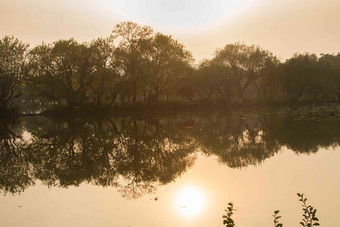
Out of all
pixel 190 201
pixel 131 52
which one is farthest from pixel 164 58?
pixel 190 201

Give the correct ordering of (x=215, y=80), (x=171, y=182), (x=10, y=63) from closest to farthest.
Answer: (x=171, y=182), (x=10, y=63), (x=215, y=80)

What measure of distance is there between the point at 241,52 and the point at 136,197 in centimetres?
Result: 6978

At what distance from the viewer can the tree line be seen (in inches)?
2132

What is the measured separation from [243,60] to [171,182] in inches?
2637

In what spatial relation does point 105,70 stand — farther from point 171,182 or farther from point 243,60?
point 171,182

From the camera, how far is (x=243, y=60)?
7400 cm

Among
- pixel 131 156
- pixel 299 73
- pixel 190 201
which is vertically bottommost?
pixel 190 201

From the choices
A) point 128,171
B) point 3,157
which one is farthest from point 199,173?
point 3,157

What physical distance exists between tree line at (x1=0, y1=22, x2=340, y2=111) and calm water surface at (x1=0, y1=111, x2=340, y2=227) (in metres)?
38.0

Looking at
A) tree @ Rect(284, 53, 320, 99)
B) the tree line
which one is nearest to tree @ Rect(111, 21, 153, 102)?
the tree line

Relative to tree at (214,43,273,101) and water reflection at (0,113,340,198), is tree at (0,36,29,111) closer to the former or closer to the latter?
water reflection at (0,113,340,198)

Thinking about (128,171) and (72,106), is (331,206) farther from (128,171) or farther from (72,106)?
(72,106)

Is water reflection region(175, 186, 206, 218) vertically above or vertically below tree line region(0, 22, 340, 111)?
below

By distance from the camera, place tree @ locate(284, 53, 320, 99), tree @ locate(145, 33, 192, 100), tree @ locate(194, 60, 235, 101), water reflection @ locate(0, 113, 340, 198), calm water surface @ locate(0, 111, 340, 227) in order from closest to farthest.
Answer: calm water surface @ locate(0, 111, 340, 227)
water reflection @ locate(0, 113, 340, 198)
tree @ locate(145, 33, 192, 100)
tree @ locate(284, 53, 320, 99)
tree @ locate(194, 60, 235, 101)
